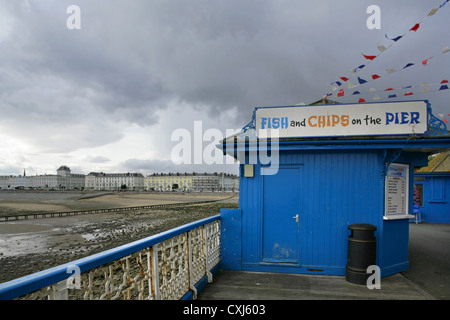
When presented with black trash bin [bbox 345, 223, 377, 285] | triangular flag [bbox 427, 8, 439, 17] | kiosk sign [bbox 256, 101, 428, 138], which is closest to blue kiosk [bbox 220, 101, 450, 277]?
kiosk sign [bbox 256, 101, 428, 138]

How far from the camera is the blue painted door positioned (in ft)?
19.0

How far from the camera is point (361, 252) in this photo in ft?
16.9

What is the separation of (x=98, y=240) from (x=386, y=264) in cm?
1699

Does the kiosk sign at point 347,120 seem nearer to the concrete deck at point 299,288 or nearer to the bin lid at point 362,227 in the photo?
the bin lid at point 362,227

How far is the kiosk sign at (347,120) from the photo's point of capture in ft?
17.7

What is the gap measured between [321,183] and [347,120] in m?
1.31

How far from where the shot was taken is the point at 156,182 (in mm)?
180125

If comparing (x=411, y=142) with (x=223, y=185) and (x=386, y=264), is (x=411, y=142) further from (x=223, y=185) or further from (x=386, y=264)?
(x=223, y=185)

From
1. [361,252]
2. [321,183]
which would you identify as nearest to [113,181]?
[321,183]

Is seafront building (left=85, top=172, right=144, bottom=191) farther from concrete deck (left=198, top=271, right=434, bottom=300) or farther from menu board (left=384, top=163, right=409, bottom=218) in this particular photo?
menu board (left=384, top=163, right=409, bottom=218)

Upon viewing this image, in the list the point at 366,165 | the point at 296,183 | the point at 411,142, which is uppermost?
the point at 411,142

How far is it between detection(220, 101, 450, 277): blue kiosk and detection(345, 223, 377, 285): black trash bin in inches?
14.3
